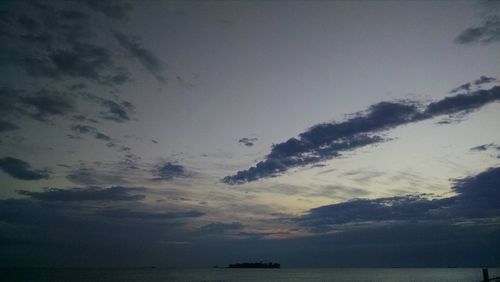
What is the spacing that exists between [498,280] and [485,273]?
6842 millimetres

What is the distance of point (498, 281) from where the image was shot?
56250mm

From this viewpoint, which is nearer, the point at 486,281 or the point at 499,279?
the point at 486,281

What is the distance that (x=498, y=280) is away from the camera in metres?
57.8

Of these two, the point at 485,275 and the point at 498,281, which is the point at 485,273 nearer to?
the point at 485,275

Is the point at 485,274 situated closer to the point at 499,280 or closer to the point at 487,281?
the point at 487,281

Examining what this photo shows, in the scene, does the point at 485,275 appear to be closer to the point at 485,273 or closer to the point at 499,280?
the point at 485,273

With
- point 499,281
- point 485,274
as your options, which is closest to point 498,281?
point 499,281

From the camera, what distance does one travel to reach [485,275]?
2127 inches

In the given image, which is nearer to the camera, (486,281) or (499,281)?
(486,281)

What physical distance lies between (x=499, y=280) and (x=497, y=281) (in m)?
0.65

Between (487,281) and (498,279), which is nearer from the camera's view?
(487,281)

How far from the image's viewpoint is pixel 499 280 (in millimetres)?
57188

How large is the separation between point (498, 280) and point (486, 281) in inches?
344

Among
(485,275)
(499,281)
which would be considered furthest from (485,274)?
(499,281)
